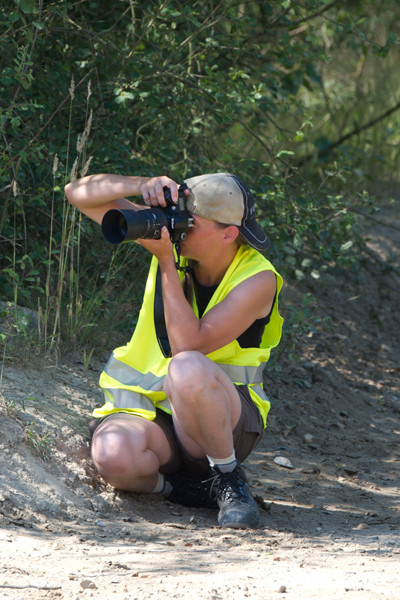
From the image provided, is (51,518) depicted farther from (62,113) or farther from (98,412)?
(62,113)

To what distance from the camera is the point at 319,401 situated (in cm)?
514

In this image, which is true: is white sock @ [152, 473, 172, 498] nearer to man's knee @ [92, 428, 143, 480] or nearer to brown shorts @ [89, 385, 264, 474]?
brown shorts @ [89, 385, 264, 474]

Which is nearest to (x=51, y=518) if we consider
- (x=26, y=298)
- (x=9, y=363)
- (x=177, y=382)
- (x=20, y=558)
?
(x=20, y=558)

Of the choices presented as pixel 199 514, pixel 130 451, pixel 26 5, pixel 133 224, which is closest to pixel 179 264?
pixel 133 224

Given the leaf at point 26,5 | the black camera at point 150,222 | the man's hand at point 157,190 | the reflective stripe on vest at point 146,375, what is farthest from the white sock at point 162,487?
the leaf at point 26,5

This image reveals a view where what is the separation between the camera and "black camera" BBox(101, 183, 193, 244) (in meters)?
2.97

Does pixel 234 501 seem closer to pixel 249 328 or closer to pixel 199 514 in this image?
pixel 199 514

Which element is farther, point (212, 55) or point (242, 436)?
point (212, 55)

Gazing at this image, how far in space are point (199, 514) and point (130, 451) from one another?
0.40 meters

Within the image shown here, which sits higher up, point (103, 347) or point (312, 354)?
point (103, 347)

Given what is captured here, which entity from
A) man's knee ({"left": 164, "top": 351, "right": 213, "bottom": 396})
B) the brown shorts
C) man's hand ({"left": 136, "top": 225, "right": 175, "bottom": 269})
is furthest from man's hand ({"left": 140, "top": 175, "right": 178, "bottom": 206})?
the brown shorts

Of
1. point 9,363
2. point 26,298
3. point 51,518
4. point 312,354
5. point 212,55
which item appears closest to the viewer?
point 51,518

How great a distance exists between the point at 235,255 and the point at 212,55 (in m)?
2.00

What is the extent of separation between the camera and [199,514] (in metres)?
3.28
